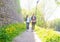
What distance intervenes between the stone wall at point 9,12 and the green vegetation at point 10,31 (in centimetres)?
6

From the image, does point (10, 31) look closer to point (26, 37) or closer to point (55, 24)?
point (26, 37)

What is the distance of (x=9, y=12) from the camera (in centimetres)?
299

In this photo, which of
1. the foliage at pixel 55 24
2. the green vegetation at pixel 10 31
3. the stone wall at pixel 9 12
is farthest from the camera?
the foliage at pixel 55 24

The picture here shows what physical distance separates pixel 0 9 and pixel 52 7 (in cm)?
69

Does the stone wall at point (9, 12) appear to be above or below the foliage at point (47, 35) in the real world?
above

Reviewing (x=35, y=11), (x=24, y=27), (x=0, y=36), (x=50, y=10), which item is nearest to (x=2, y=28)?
(x=0, y=36)

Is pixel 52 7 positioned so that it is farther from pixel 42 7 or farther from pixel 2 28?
pixel 2 28

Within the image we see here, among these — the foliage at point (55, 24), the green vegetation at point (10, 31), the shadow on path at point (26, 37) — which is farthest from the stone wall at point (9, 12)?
the foliage at point (55, 24)

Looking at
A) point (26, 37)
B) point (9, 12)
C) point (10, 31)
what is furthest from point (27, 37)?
point (9, 12)

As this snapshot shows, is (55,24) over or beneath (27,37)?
over

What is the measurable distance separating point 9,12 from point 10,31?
24 centimetres

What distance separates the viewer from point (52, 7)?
312 centimetres

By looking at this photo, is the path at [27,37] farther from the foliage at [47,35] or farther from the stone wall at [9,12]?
the stone wall at [9,12]

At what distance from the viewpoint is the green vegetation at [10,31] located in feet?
9.33
